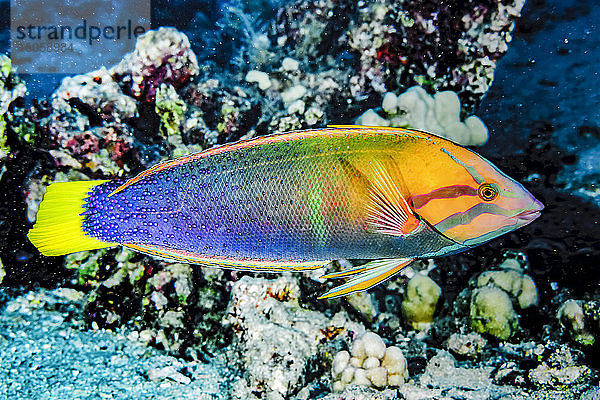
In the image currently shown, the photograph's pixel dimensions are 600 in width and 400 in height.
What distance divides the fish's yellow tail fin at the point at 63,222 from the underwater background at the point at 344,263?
4.26 ft

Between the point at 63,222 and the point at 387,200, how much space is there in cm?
226

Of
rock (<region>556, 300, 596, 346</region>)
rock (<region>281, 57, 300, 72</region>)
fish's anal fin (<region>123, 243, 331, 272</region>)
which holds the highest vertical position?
rock (<region>281, 57, 300, 72</region>)

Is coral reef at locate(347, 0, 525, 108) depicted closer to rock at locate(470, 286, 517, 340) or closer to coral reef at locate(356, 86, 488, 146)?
coral reef at locate(356, 86, 488, 146)

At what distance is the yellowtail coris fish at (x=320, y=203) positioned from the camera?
2301 mm

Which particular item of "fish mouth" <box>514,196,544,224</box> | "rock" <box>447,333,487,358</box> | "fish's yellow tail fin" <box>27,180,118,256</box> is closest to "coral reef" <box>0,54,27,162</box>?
"fish's yellow tail fin" <box>27,180,118,256</box>

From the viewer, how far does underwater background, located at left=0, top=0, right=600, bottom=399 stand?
336cm

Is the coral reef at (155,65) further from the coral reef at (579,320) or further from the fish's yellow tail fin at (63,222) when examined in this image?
the coral reef at (579,320)

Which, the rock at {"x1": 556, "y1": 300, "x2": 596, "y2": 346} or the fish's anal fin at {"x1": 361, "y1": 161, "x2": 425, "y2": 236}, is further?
the rock at {"x1": 556, "y1": 300, "x2": 596, "y2": 346}

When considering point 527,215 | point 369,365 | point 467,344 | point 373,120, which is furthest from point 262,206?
point 467,344

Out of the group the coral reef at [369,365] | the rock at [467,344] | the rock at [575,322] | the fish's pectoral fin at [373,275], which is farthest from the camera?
the rock at [467,344]

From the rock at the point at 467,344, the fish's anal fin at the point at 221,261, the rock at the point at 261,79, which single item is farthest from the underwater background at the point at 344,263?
the fish's anal fin at the point at 221,261

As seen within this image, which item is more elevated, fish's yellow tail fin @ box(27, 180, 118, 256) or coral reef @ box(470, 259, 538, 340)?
fish's yellow tail fin @ box(27, 180, 118, 256)

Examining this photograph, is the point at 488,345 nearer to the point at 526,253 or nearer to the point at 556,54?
the point at 526,253

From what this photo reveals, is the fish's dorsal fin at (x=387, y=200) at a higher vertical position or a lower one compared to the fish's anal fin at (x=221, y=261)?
higher
